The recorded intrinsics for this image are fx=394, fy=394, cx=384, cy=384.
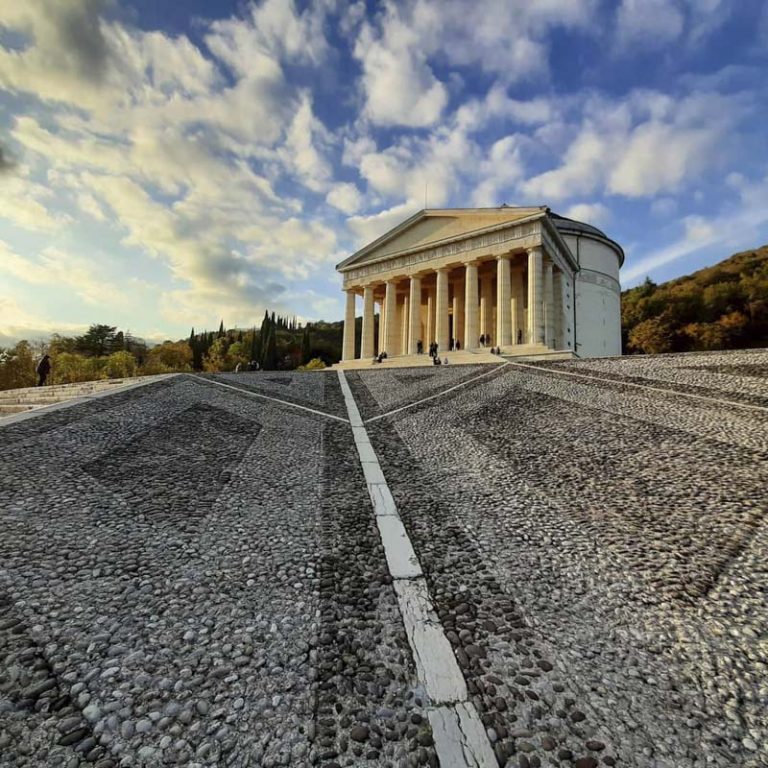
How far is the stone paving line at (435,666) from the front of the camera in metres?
2.12

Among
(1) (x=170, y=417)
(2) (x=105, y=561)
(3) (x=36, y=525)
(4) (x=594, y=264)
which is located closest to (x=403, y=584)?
(2) (x=105, y=561)

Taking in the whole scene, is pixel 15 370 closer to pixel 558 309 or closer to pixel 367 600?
pixel 367 600

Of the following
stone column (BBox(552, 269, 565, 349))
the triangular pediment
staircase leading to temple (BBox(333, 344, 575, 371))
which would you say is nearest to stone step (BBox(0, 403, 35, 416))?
staircase leading to temple (BBox(333, 344, 575, 371))

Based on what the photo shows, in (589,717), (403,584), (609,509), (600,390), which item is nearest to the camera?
(589,717)

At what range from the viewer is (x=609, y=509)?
4809mm

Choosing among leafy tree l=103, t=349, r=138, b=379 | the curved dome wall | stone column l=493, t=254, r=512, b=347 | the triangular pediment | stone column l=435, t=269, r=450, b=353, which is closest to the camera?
stone column l=493, t=254, r=512, b=347

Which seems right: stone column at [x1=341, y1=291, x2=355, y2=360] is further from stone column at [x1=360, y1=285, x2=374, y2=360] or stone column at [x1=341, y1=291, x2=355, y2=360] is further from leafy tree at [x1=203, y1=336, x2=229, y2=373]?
leafy tree at [x1=203, y1=336, x2=229, y2=373]

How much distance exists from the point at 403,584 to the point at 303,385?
13277mm

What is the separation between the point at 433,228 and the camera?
36438 mm

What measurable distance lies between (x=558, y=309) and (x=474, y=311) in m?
9.64

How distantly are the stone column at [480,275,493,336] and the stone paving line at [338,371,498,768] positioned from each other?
122ft

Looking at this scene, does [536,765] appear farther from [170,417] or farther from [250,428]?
[170,417]

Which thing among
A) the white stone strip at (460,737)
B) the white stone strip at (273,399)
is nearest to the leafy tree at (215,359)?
the white stone strip at (273,399)

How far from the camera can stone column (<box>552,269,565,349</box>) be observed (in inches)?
1447
